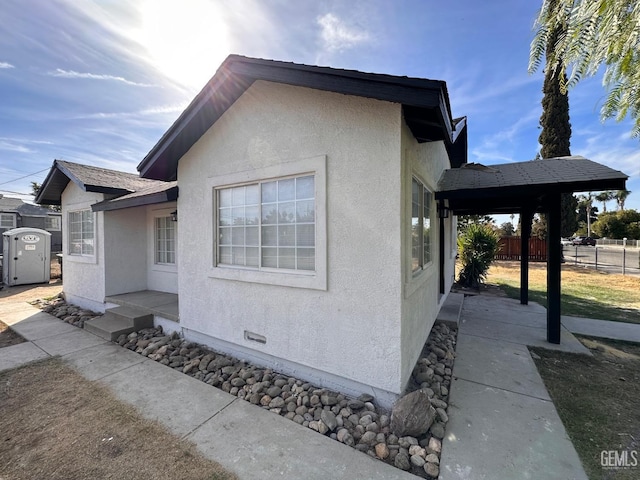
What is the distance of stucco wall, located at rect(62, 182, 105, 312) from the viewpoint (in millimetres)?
8336

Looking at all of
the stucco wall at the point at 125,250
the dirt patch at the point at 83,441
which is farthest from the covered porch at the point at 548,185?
the stucco wall at the point at 125,250

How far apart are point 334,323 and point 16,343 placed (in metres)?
7.60

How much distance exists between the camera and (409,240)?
3.86 metres

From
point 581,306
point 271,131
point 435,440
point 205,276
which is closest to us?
point 435,440

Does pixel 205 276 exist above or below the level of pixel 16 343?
above

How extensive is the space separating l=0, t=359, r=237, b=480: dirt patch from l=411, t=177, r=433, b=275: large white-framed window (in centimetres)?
381

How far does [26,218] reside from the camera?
80.0 ft

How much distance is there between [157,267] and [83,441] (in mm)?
6541

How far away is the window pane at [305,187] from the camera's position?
4211 millimetres

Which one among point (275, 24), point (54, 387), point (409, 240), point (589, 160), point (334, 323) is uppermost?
point (275, 24)

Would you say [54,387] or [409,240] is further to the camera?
[54,387]

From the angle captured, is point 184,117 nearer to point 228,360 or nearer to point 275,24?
point 275,24


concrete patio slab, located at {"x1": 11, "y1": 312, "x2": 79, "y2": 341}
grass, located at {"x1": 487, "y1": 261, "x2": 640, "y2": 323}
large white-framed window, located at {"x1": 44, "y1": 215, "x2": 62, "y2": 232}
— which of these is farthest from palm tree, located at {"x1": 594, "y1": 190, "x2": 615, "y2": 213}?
large white-framed window, located at {"x1": 44, "y1": 215, "x2": 62, "y2": 232}

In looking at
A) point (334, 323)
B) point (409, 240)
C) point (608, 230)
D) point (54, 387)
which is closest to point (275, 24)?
point (409, 240)
